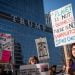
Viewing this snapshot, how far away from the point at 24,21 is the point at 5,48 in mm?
85306

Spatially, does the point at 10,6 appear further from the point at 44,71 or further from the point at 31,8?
the point at 44,71

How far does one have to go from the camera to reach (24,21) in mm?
90938

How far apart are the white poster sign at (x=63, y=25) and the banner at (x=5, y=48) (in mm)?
1862

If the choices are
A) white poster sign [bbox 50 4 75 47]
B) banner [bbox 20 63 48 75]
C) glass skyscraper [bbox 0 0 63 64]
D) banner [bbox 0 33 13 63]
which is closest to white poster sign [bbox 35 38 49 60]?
banner [bbox 0 33 13 63]

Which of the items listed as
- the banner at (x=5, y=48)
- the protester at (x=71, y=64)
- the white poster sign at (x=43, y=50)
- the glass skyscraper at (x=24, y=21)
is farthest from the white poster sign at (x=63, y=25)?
the glass skyscraper at (x=24, y=21)

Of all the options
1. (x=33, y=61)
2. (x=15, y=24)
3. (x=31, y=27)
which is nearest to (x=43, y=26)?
(x=31, y=27)

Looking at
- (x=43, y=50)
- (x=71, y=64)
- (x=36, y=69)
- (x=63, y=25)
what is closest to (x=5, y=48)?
(x=43, y=50)

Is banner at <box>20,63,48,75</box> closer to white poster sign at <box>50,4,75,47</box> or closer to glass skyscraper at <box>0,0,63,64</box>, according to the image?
white poster sign at <box>50,4,75,47</box>

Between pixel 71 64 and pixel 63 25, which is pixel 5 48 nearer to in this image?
pixel 63 25

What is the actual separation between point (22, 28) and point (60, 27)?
8322cm

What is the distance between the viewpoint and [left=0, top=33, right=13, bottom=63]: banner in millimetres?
5730

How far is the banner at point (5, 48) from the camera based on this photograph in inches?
226

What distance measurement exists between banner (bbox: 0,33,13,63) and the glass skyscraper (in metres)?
69.7

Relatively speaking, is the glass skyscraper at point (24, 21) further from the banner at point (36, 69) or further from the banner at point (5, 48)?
the banner at point (36, 69)
